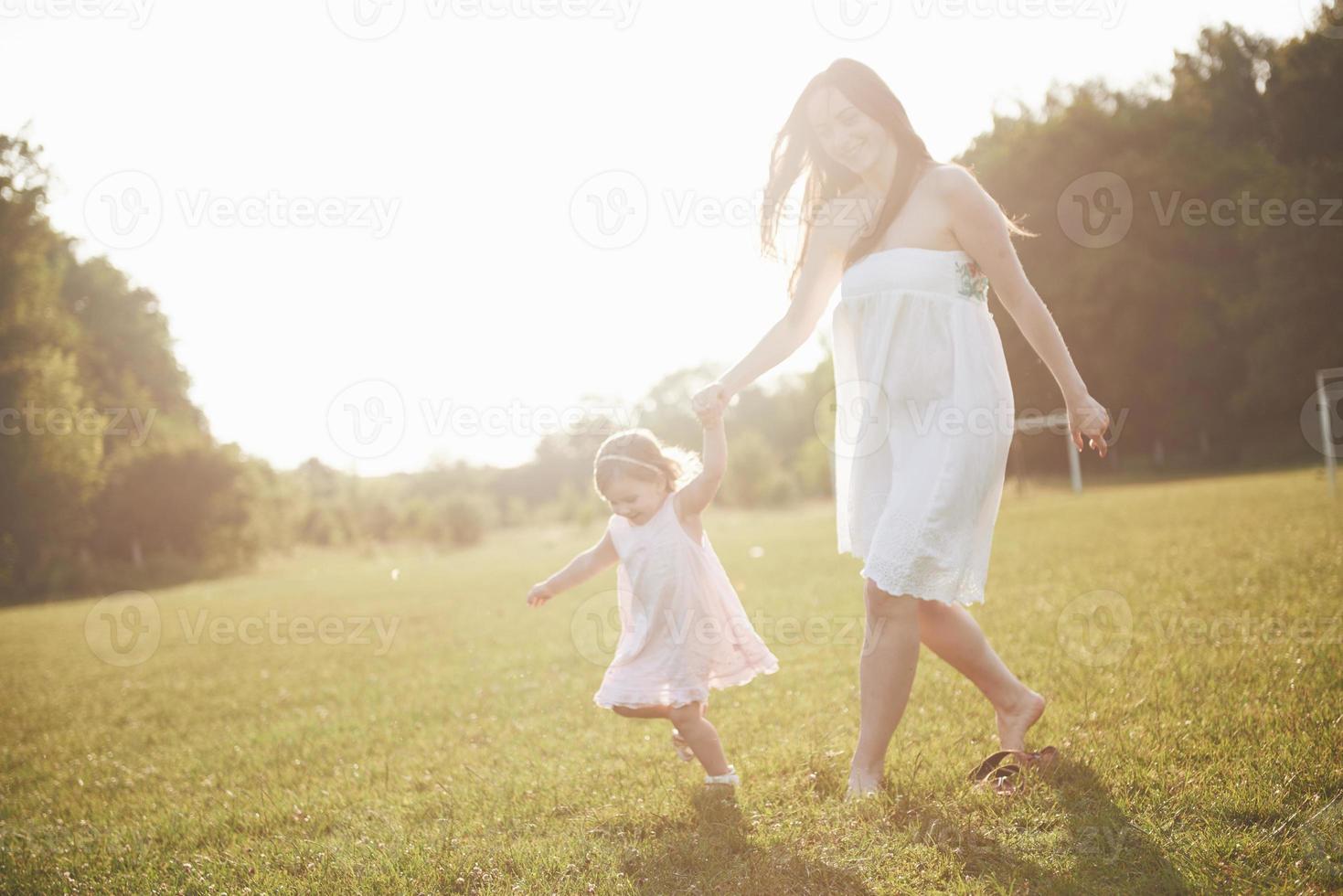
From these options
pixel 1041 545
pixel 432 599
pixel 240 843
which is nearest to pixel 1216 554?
pixel 1041 545

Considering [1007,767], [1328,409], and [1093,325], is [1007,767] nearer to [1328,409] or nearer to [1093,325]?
[1093,325]

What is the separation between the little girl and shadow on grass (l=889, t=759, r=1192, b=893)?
73 centimetres

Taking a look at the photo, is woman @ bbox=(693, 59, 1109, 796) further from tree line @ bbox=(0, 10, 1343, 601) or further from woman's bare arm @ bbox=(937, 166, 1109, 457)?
tree line @ bbox=(0, 10, 1343, 601)

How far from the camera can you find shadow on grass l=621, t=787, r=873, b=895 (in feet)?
7.18

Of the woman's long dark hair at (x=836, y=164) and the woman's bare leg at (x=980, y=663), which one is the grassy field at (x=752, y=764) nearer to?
the woman's bare leg at (x=980, y=663)

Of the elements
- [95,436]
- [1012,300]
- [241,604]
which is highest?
[95,436]

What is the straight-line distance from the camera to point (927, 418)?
272cm

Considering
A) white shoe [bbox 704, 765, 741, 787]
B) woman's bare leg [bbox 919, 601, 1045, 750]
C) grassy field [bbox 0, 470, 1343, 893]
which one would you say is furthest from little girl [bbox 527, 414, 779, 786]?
woman's bare leg [bbox 919, 601, 1045, 750]

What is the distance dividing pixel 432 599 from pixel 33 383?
54.3 feet

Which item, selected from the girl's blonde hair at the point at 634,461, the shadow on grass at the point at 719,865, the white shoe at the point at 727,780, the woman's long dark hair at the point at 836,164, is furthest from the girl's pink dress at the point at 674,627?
the woman's long dark hair at the point at 836,164

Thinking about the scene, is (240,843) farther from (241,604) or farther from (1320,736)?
(241,604)

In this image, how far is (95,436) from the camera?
23.6m

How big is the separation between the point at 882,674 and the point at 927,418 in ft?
2.60

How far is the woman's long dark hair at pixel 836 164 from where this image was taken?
284cm
